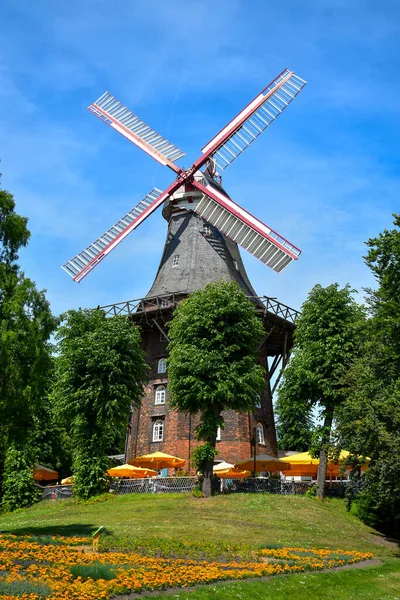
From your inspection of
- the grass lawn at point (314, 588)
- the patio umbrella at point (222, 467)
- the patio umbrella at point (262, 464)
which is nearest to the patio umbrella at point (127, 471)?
the patio umbrella at point (222, 467)

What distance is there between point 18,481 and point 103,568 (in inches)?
1002

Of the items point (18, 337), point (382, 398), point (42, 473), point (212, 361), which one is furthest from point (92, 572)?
point (42, 473)

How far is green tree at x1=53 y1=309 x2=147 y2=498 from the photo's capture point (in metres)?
33.6

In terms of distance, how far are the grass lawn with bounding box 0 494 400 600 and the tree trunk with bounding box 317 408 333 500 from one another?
30.1 inches

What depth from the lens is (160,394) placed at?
1673 inches

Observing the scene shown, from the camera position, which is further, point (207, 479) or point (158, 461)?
point (158, 461)

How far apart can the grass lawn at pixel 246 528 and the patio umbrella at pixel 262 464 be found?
3881 mm

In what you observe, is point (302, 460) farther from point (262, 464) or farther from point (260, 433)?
point (260, 433)

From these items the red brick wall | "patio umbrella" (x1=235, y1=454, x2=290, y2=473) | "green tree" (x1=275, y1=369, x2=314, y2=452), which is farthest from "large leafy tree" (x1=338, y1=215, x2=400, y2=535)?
"green tree" (x1=275, y1=369, x2=314, y2=452)

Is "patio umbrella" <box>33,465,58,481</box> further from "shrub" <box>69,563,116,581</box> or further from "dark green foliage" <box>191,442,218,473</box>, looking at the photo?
"shrub" <box>69,563,116,581</box>

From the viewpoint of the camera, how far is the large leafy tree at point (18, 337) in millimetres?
17750

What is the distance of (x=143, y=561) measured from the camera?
15820 mm

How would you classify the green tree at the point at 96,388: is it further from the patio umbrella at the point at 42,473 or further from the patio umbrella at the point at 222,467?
the patio umbrella at the point at 42,473

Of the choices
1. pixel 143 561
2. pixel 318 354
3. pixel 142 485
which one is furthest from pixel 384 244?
pixel 142 485
